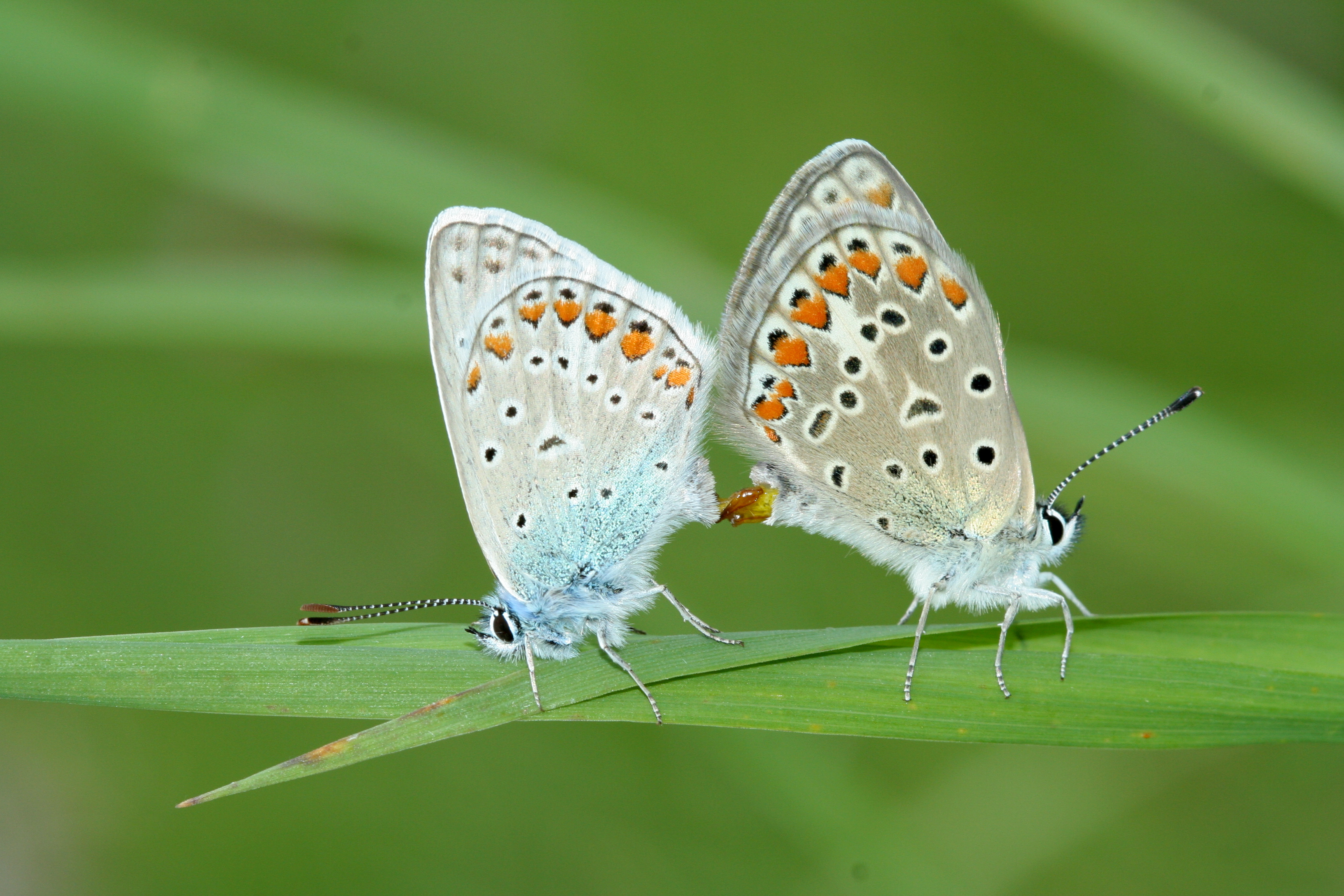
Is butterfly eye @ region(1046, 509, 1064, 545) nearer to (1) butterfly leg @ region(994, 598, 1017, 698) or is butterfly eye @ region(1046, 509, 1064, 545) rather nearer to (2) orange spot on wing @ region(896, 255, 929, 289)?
(1) butterfly leg @ region(994, 598, 1017, 698)

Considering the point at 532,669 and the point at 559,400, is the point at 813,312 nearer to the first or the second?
the point at 559,400

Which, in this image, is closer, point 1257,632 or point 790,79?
point 1257,632

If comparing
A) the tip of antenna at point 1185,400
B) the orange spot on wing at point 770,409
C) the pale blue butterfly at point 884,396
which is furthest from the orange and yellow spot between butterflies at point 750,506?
the tip of antenna at point 1185,400

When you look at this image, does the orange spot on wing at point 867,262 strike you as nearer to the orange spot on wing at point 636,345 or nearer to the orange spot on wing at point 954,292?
the orange spot on wing at point 954,292

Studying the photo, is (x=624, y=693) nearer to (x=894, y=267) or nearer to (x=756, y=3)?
(x=894, y=267)

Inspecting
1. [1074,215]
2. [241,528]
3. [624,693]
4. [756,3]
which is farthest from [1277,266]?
[241,528]
